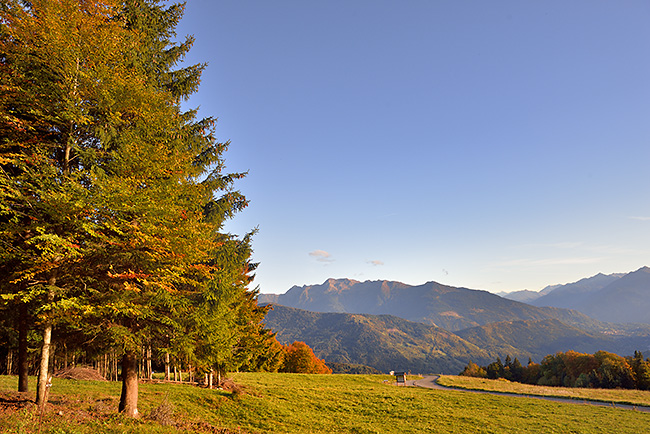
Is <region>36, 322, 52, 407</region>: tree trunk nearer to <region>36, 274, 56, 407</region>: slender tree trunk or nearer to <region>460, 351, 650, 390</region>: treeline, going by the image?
<region>36, 274, 56, 407</region>: slender tree trunk

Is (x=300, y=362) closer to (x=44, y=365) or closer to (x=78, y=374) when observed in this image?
(x=78, y=374)

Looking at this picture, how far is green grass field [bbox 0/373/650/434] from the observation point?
10594 millimetres

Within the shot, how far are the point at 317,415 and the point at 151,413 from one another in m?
9.98

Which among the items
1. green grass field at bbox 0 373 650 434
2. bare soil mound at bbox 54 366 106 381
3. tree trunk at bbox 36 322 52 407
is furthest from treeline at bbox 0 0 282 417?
bare soil mound at bbox 54 366 106 381

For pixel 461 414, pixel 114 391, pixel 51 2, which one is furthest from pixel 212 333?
pixel 461 414

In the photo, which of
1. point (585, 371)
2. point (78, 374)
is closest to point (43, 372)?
point (78, 374)

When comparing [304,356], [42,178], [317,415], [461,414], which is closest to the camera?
[42,178]

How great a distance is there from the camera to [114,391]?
685 inches

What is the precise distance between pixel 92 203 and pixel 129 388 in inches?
314

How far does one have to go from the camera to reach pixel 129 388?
12523 millimetres

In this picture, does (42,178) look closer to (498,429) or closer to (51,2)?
(51,2)

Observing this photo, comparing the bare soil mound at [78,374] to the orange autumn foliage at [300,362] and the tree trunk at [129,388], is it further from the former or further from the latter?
the orange autumn foliage at [300,362]

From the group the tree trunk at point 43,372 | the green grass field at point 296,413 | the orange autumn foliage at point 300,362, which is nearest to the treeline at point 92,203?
the tree trunk at point 43,372

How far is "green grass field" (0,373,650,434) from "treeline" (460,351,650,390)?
61666 mm
